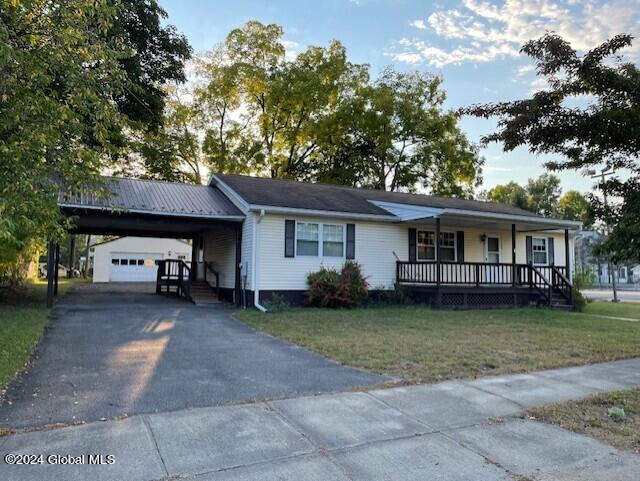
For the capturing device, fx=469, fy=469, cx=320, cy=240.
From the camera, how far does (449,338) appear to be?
9.18 meters

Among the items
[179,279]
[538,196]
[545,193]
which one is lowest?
[179,279]

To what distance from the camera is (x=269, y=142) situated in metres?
32.3

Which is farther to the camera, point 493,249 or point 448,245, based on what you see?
point 493,249

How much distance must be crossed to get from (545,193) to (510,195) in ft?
15.5

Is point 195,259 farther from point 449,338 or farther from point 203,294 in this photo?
point 449,338

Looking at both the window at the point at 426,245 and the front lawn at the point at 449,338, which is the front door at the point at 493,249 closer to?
the window at the point at 426,245

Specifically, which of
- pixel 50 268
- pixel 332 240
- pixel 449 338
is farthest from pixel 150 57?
pixel 449 338

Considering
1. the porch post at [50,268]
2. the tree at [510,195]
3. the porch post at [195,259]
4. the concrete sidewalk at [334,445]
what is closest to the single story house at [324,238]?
the porch post at [195,259]

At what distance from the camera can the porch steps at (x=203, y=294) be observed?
1551 cm

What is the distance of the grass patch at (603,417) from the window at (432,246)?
12.0m

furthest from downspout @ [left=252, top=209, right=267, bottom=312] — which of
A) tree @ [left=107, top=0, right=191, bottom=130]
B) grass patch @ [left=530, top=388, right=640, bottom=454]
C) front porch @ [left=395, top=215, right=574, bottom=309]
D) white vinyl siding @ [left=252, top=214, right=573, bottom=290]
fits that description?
grass patch @ [left=530, top=388, right=640, bottom=454]

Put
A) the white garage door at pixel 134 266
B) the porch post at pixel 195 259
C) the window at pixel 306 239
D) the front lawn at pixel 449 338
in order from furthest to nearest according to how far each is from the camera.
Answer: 1. the white garage door at pixel 134 266
2. the porch post at pixel 195 259
3. the window at pixel 306 239
4. the front lawn at pixel 449 338

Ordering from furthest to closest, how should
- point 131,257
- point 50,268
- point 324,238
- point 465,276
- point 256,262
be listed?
point 131,257 < point 465,276 < point 324,238 < point 256,262 < point 50,268

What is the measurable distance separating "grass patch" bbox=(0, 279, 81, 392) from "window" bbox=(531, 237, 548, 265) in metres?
18.0
